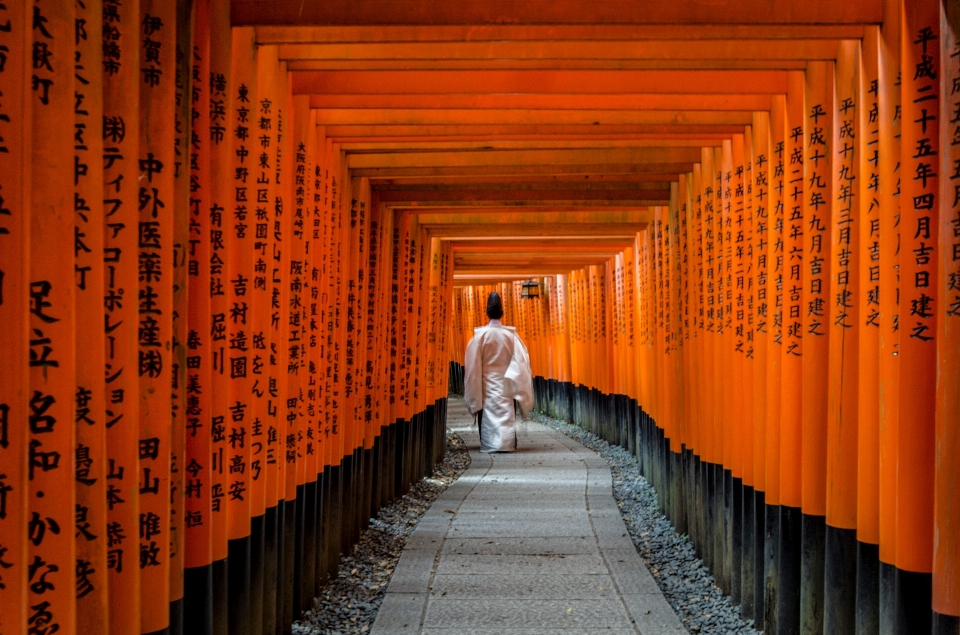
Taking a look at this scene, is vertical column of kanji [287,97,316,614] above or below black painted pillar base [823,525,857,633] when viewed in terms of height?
above

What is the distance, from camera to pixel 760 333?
4.79 meters

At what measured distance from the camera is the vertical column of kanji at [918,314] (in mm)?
2926

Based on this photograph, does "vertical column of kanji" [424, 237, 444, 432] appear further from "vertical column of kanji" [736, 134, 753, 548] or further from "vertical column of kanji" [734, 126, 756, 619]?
"vertical column of kanji" [734, 126, 756, 619]

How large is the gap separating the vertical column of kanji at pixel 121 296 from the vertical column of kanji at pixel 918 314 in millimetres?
2456

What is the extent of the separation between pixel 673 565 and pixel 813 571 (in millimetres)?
2536

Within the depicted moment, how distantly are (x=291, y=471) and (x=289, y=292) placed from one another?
0.99 meters

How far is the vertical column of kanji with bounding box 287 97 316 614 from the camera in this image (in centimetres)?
486

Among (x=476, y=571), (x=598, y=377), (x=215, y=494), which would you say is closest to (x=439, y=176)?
(x=476, y=571)

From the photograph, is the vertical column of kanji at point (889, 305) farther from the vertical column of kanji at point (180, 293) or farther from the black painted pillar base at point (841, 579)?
the vertical column of kanji at point (180, 293)

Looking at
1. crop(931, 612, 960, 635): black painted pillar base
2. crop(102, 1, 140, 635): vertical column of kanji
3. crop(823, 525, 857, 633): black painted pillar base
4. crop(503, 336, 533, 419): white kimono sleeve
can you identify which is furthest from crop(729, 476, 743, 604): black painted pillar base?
crop(503, 336, 533, 419): white kimono sleeve

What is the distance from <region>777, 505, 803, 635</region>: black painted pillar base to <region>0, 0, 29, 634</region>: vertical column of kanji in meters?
3.39

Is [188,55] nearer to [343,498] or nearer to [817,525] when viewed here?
[817,525]

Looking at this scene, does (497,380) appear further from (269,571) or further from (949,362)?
(949,362)

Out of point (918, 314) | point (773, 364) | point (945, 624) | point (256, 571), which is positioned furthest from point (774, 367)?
point (256, 571)
